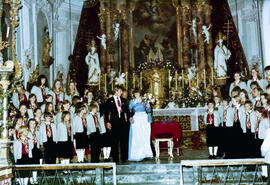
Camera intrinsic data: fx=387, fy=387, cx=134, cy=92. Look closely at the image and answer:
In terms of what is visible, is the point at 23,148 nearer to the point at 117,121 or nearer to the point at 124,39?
the point at 117,121

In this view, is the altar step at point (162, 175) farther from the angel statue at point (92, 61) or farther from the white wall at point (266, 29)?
the angel statue at point (92, 61)

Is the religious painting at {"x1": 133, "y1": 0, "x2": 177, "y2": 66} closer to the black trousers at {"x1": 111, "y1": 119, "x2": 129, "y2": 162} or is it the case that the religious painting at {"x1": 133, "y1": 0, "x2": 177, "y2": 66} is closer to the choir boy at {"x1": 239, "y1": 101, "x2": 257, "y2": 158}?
the black trousers at {"x1": 111, "y1": 119, "x2": 129, "y2": 162}

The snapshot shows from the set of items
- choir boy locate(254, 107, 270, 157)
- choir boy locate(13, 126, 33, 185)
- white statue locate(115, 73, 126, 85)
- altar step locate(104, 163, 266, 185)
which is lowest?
altar step locate(104, 163, 266, 185)

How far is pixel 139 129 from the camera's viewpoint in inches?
395

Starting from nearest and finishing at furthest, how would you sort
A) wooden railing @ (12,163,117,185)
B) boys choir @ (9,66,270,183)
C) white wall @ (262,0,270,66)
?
wooden railing @ (12,163,117,185) < boys choir @ (9,66,270,183) < white wall @ (262,0,270,66)

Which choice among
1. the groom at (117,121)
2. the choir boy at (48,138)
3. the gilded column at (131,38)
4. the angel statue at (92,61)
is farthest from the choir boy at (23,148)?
A: the gilded column at (131,38)

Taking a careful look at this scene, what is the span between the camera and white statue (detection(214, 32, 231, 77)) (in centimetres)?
1641

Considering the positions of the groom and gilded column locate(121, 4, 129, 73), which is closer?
the groom

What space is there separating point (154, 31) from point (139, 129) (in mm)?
8724

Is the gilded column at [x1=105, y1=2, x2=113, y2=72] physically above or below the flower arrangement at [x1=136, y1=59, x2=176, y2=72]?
above

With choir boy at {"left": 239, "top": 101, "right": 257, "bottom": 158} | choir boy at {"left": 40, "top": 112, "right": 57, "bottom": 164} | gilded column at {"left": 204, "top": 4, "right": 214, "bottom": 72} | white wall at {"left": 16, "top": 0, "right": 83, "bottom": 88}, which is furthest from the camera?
gilded column at {"left": 204, "top": 4, "right": 214, "bottom": 72}

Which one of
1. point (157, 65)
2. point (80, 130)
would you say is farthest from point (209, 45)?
point (80, 130)

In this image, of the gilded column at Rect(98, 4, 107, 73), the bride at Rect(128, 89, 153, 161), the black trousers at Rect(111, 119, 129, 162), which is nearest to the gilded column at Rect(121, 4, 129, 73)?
the gilded column at Rect(98, 4, 107, 73)

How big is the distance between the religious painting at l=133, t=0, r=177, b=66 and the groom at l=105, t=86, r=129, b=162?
25.3 ft
